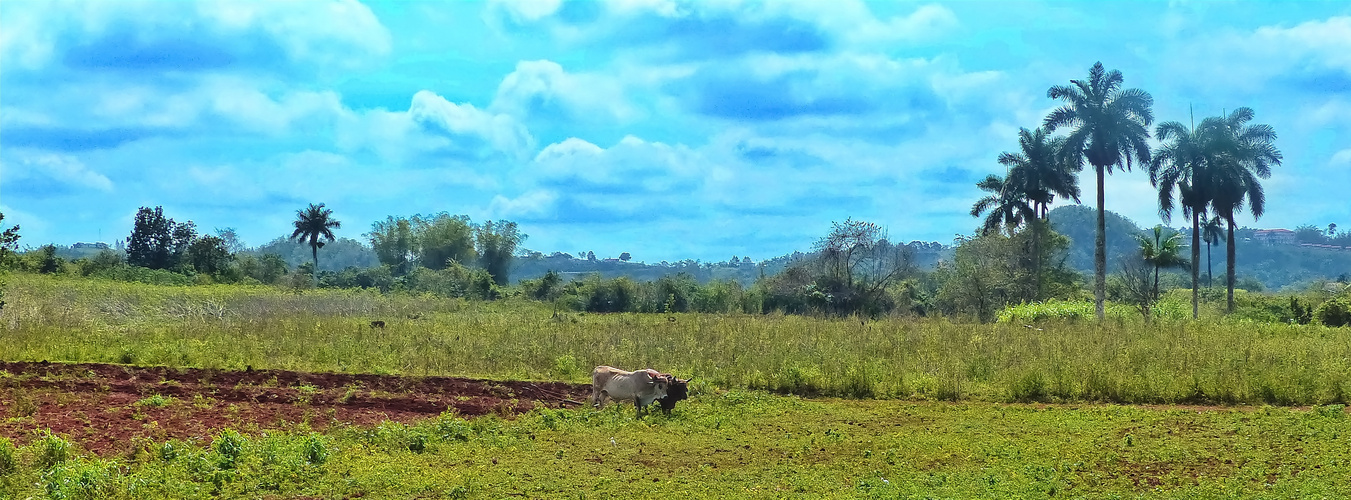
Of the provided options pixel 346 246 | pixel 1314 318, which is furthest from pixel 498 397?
pixel 346 246

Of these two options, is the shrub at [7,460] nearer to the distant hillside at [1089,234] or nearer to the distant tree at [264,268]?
Result: the distant tree at [264,268]

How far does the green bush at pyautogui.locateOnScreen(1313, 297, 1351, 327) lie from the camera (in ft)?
108

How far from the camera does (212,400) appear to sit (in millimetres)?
12797

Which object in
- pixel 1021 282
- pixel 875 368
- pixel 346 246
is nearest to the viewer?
pixel 875 368

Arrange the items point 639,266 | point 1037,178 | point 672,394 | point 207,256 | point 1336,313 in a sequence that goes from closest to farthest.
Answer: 1. point 672,394
2. point 1336,313
3. point 1037,178
4. point 207,256
5. point 639,266

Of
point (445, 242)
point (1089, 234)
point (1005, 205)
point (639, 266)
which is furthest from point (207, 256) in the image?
point (1089, 234)

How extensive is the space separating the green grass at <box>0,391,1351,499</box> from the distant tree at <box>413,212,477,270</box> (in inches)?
3050

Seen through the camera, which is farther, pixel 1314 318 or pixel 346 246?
pixel 346 246

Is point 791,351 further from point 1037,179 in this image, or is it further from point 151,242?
point 151,242

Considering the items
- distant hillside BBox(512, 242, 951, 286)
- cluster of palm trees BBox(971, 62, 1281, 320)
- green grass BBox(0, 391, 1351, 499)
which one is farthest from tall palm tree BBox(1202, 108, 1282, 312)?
distant hillside BBox(512, 242, 951, 286)

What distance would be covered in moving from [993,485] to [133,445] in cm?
863

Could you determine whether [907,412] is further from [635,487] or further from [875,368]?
[635,487]

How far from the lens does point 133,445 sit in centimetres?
911

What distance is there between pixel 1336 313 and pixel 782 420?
31.0 meters
